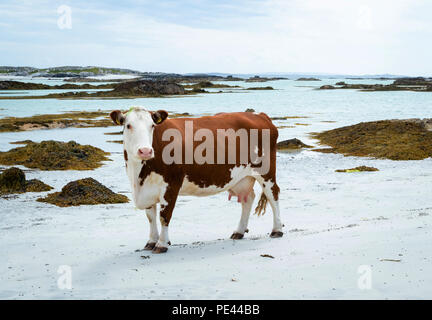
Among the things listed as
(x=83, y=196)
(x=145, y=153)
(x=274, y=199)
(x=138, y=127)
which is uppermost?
(x=138, y=127)

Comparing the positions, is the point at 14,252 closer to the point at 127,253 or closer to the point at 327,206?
the point at 127,253

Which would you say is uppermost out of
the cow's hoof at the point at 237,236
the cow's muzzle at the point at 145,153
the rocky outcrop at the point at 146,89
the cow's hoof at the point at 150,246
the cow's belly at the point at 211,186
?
the rocky outcrop at the point at 146,89

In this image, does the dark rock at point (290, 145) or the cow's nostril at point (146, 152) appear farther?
the dark rock at point (290, 145)

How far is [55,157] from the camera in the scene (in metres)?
17.8

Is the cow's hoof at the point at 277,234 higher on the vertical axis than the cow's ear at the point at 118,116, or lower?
lower

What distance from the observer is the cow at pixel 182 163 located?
22.4ft

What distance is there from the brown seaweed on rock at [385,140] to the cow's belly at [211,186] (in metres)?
12.2

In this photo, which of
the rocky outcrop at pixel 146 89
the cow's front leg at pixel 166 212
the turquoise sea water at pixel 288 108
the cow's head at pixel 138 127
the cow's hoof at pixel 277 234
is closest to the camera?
the cow's head at pixel 138 127

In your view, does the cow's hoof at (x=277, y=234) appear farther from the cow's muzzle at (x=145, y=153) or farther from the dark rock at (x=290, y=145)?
the dark rock at (x=290, y=145)

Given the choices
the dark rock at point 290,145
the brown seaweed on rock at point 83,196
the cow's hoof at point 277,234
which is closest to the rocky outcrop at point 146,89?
the dark rock at point 290,145

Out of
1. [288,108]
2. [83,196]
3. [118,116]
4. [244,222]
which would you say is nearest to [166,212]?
[118,116]

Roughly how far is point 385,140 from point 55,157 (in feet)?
46.5

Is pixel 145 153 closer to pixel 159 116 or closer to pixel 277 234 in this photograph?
pixel 159 116

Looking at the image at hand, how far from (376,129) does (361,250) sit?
1979 centimetres
